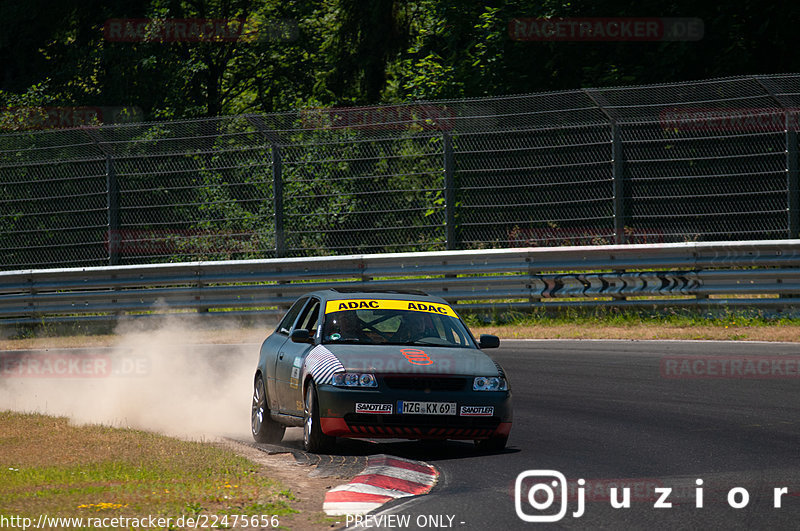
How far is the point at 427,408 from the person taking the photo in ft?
30.9

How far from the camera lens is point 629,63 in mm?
26266

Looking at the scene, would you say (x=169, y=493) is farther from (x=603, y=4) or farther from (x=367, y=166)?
(x=603, y=4)

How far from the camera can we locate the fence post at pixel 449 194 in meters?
20.2

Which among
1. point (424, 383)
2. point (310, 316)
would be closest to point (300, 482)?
point (424, 383)

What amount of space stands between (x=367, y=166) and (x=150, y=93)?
46.5 feet

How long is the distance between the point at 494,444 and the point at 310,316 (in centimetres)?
242

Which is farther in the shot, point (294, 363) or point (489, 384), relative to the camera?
point (294, 363)

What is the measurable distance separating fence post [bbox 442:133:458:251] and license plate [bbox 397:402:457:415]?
11.0 meters

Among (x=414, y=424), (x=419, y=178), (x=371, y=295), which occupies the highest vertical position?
(x=419, y=178)

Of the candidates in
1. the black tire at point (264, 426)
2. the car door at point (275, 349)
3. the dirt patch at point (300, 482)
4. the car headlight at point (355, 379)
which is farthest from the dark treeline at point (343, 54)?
the dirt patch at point (300, 482)

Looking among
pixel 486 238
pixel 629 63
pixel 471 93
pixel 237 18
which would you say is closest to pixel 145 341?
pixel 486 238

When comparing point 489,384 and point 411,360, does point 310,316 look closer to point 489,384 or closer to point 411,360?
point 411,360

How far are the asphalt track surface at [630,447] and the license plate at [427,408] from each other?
376 millimetres

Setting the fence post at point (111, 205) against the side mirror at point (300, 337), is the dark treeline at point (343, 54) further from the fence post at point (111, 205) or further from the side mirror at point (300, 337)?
the side mirror at point (300, 337)
